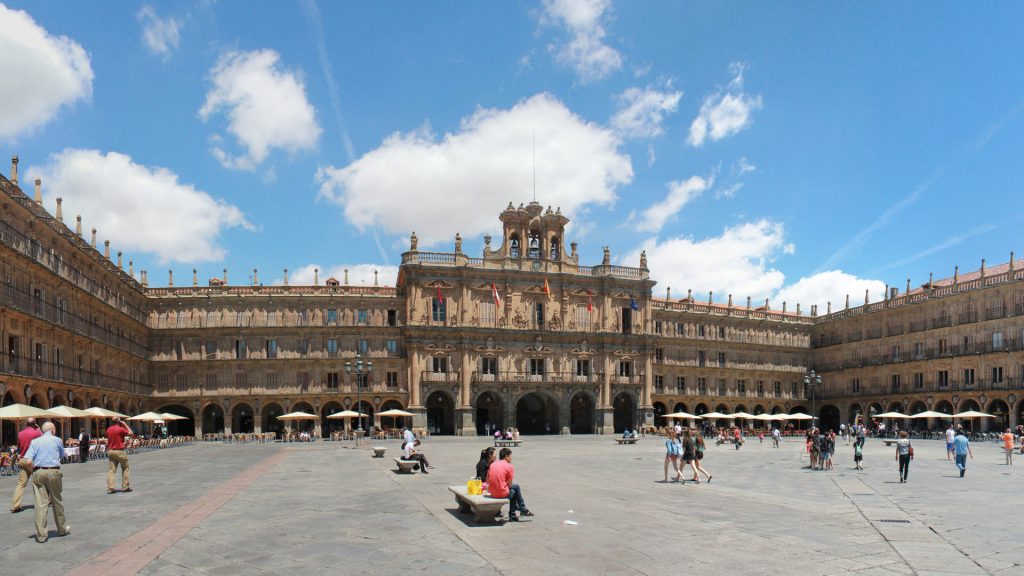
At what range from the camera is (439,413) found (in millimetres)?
66688

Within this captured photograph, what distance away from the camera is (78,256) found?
46.1 m

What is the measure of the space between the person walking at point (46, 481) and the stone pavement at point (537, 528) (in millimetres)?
259

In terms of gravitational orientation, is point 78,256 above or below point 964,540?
above

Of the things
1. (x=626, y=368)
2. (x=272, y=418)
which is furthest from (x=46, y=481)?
(x=626, y=368)

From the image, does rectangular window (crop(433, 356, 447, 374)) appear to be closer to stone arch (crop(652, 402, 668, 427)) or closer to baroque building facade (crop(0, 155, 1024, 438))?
baroque building facade (crop(0, 155, 1024, 438))

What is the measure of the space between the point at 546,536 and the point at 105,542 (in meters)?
6.65

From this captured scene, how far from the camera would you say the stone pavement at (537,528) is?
35.0 feet

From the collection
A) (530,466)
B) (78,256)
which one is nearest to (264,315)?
(78,256)

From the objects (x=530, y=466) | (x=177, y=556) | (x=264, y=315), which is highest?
(x=264, y=315)

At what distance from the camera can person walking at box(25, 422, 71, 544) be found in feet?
39.8

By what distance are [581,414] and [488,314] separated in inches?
494

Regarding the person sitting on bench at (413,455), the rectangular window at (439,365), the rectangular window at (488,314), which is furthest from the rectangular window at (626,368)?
the person sitting on bench at (413,455)

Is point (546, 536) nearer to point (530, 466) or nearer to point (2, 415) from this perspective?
point (530, 466)

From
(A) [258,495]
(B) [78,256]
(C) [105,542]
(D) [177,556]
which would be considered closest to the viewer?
(D) [177,556]
